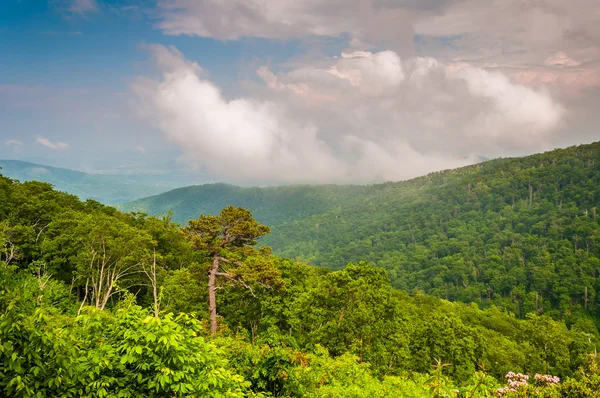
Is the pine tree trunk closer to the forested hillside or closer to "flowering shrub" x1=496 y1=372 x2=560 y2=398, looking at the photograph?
the forested hillside

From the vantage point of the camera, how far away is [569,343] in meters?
45.9

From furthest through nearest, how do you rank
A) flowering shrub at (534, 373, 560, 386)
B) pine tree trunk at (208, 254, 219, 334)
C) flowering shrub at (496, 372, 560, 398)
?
pine tree trunk at (208, 254, 219, 334)
flowering shrub at (534, 373, 560, 386)
flowering shrub at (496, 372, 560, 398)

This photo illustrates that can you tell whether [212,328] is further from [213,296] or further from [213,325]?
[213,296]

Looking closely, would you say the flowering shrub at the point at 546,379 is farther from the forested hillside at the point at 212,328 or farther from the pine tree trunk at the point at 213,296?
the pine tree trunk at the point at 213,296

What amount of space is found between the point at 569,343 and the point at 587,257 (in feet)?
378

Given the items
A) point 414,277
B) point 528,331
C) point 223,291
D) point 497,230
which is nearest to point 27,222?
point 223,291

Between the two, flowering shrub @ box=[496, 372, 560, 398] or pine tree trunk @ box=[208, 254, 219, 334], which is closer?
flowering shrub @ box=[496, 372, 560, 398]

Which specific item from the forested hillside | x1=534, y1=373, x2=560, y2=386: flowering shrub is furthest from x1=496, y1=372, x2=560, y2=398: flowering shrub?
the forested hillside

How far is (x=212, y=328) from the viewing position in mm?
19094

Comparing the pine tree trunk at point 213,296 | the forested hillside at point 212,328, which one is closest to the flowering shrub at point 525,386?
the forested hillside at point 212,328

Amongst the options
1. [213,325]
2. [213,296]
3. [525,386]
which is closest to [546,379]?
[525,386]

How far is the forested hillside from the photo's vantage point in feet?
17.4

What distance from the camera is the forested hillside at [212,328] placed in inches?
209

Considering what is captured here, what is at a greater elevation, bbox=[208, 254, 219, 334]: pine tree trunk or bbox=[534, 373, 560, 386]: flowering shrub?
bbox=[208, 254, 219, 334]: pine tree trunk
